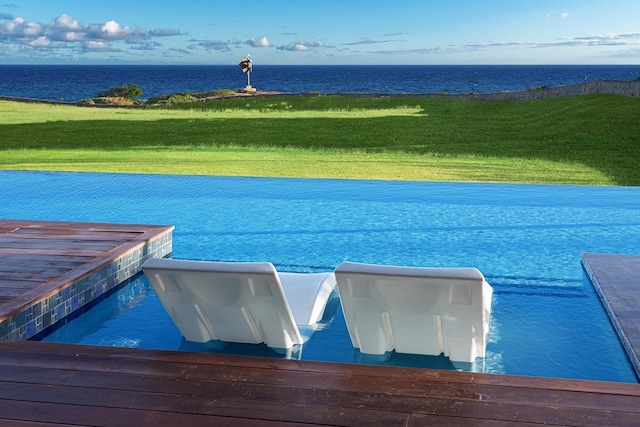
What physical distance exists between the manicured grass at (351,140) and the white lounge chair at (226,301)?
23.2 ft

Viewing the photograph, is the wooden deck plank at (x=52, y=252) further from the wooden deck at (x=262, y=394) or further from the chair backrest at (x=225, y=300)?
the wooden deck at (x=262, y=394)

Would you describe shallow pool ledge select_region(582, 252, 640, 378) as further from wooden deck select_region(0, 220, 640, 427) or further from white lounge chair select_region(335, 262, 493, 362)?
wooden deck select_region(0, 220, 640, 427)

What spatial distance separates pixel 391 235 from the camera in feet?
22.6

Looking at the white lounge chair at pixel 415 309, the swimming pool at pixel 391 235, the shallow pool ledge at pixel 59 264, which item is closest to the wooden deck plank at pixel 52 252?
the shallow pool ledge at pixel 59 264

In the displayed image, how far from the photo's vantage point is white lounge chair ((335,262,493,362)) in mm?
3061

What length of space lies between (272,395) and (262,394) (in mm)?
37

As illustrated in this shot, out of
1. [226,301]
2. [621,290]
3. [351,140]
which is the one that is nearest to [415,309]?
[226,301]

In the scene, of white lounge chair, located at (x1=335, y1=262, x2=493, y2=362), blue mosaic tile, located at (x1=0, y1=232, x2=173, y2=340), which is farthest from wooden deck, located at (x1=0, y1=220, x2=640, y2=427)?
blue mosaic tile, located at (x1=0, y1=232, x2=173, y2=340)

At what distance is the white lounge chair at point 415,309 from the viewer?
306 cm

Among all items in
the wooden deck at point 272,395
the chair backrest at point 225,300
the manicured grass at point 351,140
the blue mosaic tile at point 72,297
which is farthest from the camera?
the manicured grass at point 351,140

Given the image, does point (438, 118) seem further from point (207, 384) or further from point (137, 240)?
point (207, 384)

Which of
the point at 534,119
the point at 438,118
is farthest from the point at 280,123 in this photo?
the point at 534,119

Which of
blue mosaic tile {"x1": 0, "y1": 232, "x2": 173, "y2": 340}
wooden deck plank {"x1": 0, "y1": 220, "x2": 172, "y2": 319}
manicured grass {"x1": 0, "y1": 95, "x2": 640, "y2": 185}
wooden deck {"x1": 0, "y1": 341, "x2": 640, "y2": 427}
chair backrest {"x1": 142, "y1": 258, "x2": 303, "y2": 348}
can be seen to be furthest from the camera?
manicured grass {"x1": 0, "y1": 95, "x2": 640, "y2": 185}

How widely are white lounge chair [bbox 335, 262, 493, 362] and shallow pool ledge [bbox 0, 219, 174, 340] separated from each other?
5.88ft
